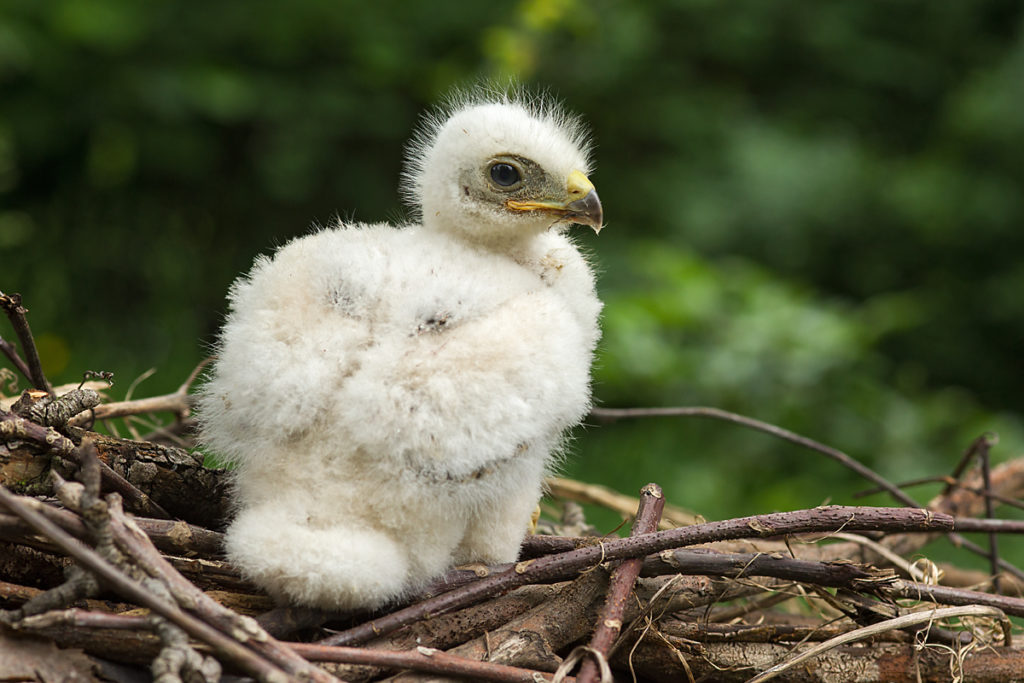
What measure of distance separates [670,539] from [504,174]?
740 mm

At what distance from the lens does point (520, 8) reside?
14.0ft

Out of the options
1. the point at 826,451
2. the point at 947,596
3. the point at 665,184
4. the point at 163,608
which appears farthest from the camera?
the point at 665,184

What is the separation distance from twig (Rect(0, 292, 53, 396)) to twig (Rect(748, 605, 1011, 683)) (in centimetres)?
137

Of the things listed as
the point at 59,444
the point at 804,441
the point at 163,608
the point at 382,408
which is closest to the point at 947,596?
the point at 804,441

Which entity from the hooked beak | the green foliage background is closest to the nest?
the hooked beak

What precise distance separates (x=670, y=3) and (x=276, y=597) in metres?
4.22

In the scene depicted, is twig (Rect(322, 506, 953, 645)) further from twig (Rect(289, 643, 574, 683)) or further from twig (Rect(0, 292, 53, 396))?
twig (Rect(0, 292, 53, 396))

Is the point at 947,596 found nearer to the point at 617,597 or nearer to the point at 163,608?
the point at 617,597

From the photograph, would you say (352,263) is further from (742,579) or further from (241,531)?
(742,579)

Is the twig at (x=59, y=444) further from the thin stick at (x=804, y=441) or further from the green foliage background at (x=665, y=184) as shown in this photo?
the green foliage background at (x=665, y=184)

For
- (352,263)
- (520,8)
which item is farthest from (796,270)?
(352,263)

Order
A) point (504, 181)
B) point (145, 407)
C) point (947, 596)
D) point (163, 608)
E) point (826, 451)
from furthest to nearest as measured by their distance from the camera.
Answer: point (826, 451), point (145, 407), point (504, 181), point (947, 596), point (163, 608)

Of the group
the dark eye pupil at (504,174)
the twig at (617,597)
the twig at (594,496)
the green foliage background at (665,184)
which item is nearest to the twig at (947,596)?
the twig at (617,597)

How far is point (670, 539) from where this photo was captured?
1633 mm
